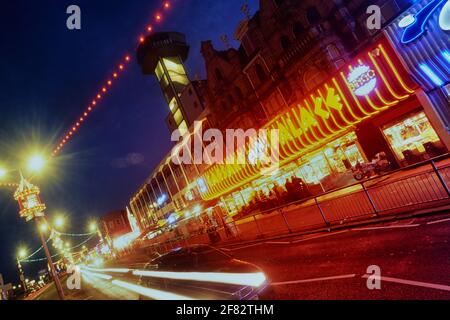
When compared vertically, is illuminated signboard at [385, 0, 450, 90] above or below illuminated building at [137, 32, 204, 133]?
below

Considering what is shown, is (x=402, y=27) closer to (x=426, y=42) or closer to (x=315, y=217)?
(x=426, y=42)

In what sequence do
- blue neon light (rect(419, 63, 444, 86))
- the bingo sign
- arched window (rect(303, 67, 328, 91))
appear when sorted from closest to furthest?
blue neon light (rect(419, 63, 444, 86)) → the bingo sign → arched window (rect(303, 67, 328, 91))

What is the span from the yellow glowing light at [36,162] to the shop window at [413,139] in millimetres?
19511

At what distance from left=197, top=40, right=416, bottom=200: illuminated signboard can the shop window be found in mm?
3409

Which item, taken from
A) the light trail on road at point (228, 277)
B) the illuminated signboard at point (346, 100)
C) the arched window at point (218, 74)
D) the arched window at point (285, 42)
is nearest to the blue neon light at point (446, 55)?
the illuminated signboard at point (346, 100)

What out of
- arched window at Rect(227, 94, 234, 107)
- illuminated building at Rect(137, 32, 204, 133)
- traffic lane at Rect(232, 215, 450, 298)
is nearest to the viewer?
traffic lane at Rect(232, 215, 450, 298)

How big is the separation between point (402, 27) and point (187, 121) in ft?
114

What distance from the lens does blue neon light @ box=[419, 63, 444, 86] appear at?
395 inches

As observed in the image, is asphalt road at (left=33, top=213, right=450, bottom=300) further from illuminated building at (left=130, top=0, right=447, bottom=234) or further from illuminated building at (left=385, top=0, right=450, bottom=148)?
illuminated building at (left=130, top=0, right=447, bottom=234)

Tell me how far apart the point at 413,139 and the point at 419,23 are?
8.49 meters

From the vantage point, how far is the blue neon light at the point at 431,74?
10.0 meters

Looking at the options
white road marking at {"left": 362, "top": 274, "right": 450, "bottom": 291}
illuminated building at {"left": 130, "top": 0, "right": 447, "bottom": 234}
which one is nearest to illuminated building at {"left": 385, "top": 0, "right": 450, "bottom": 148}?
illuminated building at {"left": 130, "top": 0, "right": 447, "bottom": 234}

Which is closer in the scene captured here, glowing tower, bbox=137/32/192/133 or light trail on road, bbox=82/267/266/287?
light trail on road, bbox=82/267/266/287

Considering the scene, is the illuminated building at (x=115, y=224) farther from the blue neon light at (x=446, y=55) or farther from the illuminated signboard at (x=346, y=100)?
the blue neon light at (x=446, y=55)
